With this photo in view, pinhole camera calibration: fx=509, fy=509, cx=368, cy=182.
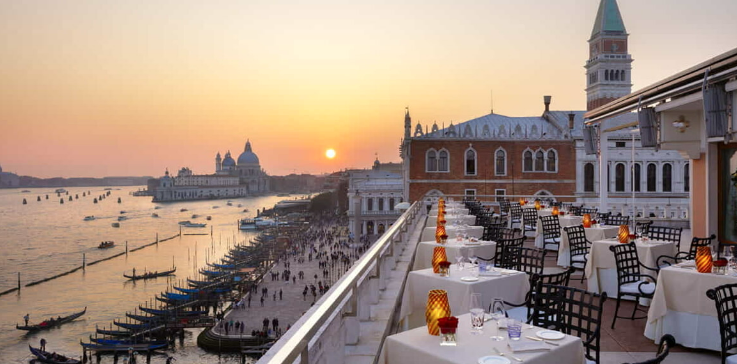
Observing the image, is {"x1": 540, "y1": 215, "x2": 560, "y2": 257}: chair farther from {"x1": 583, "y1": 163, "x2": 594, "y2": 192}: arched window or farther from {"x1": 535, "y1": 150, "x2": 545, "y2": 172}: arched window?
{"x1": 583, "y1": 163, "x2": 594, "y2": 192}: arched window

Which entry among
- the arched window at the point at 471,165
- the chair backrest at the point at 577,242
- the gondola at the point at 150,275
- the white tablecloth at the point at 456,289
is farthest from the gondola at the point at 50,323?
the white tablecloth at the point at 456,289

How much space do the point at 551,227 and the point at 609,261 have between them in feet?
9.96

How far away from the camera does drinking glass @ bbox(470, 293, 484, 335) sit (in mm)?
A: 2721

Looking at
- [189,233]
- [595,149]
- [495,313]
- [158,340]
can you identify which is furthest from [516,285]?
[189,233]

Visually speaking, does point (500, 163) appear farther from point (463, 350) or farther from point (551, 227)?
point (463, 350)

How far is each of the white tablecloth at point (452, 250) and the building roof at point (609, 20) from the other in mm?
45994

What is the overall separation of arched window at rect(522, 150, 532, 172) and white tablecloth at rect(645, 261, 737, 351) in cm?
2652

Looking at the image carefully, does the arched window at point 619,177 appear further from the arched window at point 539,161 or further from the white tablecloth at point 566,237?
the white tablecloth at point 566,237

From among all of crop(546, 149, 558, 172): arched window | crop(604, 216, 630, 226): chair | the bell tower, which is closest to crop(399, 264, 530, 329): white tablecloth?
crop(604, 216, 630, 226): chair

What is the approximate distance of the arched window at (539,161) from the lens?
30.5 m

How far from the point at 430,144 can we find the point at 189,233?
75528 mm

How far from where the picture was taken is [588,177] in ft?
100

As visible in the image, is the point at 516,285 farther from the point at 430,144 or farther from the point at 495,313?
the point at 430,144

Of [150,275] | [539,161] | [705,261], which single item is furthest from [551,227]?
[150,275]
